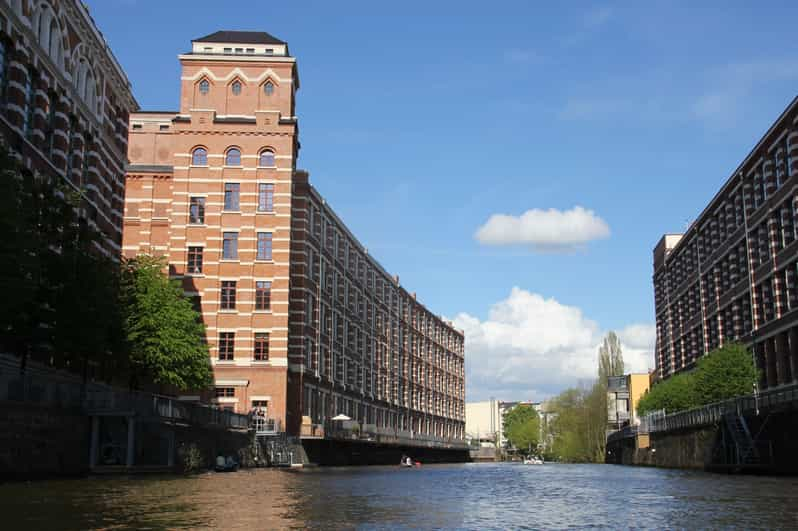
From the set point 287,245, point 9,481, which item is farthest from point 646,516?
point 287,245

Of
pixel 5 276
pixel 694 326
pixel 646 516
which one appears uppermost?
pixel 694 326

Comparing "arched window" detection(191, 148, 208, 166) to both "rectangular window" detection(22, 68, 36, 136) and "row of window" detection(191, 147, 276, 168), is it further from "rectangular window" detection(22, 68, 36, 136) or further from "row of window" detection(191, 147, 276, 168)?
"rectangular window" detection(22, 68, 36, 136)

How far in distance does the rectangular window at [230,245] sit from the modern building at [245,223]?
8 centimetres

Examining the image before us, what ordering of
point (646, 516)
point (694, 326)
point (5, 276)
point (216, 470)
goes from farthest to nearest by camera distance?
point (694, 326) → point (216, 470) → point (5, 276) → point (646, 516)

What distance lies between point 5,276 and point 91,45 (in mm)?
28561

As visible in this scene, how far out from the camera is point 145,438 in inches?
1902

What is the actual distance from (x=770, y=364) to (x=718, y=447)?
33.1 ft

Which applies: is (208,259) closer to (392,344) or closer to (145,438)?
(145,438)

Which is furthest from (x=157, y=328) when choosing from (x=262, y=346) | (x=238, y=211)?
(x=238, y=211)

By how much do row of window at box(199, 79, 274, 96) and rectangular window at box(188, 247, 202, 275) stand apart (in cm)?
1327

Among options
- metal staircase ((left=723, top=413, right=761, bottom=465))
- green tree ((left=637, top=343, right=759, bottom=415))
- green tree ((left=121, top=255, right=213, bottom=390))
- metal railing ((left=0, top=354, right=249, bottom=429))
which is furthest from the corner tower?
metal staircase ((left=723, top=413, right=761, bottom=465))

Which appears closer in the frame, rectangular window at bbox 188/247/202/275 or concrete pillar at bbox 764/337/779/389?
concrete pillar at bbox 764/337/779/389

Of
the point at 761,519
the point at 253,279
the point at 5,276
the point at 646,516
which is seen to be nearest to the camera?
the point at 761,519

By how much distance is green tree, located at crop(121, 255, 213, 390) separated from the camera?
5259 cm
